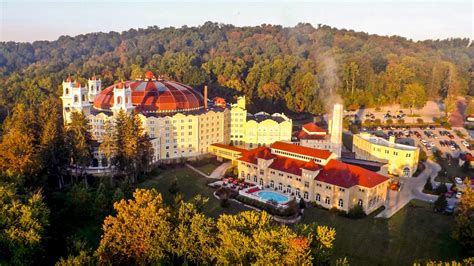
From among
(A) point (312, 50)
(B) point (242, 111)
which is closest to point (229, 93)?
(B) point (242, 111)

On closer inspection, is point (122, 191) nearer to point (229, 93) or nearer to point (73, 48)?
point (229, 93)

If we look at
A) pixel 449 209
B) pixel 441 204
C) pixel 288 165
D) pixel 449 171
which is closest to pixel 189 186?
pixel 288 165

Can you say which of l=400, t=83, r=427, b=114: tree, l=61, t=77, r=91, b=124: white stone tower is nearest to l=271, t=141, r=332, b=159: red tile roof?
l=61, t=77, r=91, b=124: white stone tower

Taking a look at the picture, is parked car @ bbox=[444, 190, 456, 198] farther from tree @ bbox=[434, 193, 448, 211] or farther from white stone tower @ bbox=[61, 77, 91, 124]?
white stone tower @ bbox=[61, 77, 91, 124]

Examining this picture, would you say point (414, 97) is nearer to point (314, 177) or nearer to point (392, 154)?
point (392, 154)

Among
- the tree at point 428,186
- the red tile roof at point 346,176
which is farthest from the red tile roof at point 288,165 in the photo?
the tree at point 428,186
